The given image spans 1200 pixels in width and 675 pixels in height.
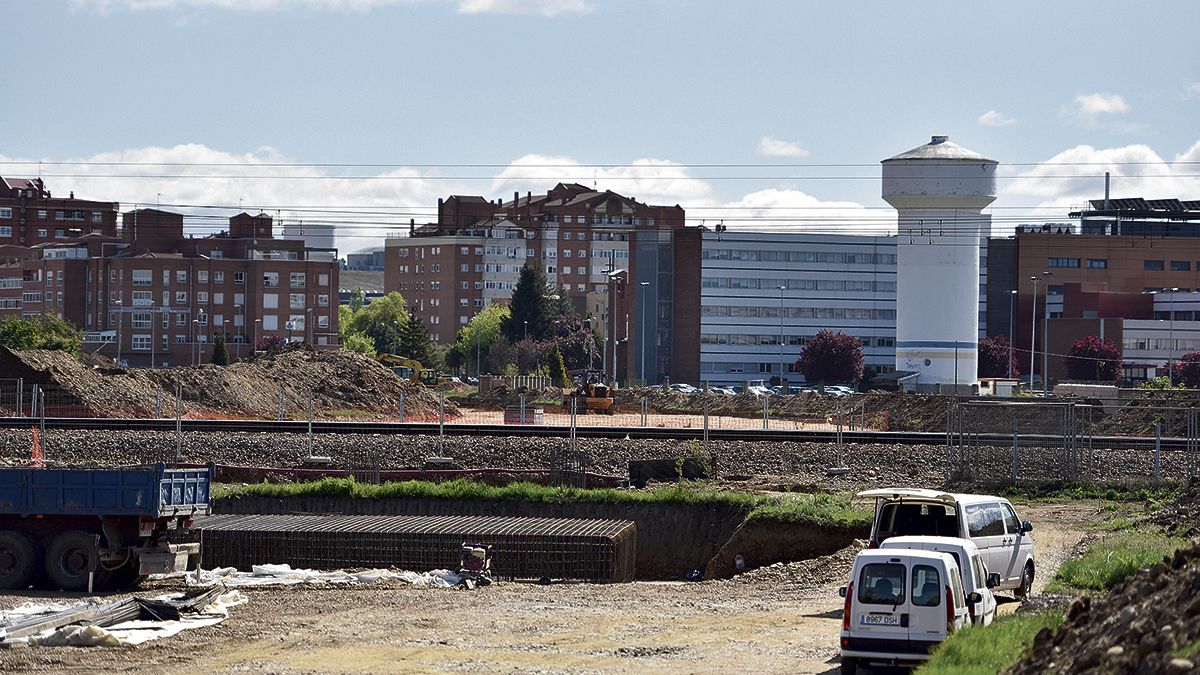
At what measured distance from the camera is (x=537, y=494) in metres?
38.3

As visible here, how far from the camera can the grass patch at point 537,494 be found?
1437 inches

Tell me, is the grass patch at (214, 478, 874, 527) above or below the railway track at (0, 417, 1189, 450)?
below

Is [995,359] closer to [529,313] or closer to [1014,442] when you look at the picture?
[529,313]

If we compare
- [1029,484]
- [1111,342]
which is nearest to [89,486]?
[1029,484]

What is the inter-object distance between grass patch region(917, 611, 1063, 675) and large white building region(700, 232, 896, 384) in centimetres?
11464

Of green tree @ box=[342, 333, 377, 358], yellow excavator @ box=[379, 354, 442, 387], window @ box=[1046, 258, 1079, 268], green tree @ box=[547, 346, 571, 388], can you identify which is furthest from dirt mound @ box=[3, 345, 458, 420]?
green tree @ box=[342, 333, 377, 358]

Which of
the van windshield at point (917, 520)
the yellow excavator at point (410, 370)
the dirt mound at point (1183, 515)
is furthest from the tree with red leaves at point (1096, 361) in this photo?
the van windshield at point (917, 520)

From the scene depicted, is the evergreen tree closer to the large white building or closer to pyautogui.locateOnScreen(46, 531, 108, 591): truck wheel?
the large white building

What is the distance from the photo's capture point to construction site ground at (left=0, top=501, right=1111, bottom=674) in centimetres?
1936

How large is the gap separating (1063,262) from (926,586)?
11690 centimetres

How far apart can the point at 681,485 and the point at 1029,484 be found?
31.4 ft

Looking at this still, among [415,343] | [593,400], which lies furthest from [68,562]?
[415,343]

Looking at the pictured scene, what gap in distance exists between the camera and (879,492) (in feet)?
77.5

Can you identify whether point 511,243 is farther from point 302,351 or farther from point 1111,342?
point 302,351
